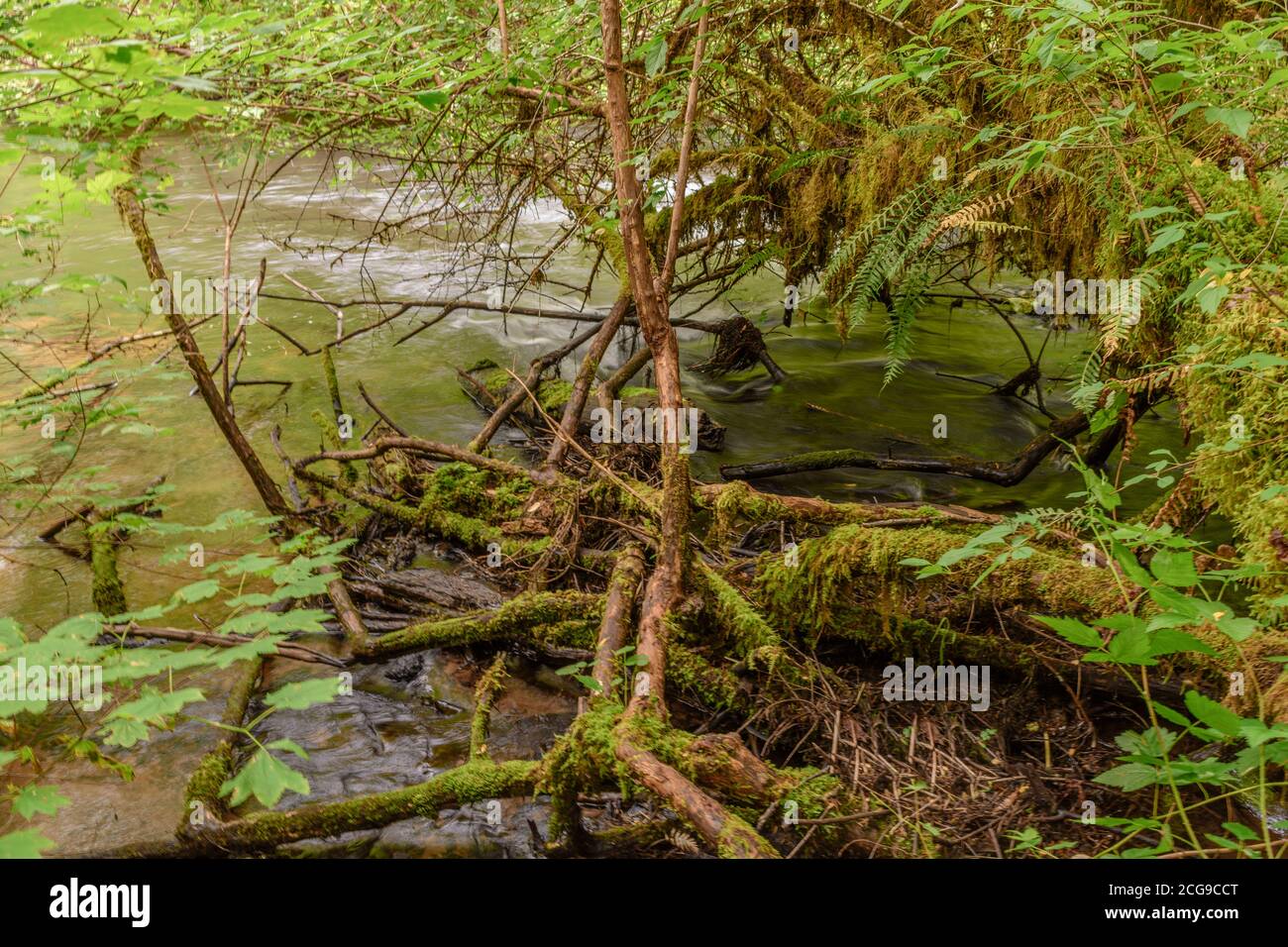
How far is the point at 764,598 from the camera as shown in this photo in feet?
13.0

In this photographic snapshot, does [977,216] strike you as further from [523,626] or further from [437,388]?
[437,388]

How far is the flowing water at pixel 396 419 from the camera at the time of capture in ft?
12.9

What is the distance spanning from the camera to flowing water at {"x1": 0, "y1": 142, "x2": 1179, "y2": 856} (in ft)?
12.9

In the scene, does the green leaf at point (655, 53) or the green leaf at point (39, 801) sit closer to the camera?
the green leaf at point (39, 801)

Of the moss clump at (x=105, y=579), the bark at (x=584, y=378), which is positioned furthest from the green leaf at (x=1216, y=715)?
the moss clump at (x=105, y=579)

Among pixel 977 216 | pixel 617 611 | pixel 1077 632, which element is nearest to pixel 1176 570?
pixel 1077 632

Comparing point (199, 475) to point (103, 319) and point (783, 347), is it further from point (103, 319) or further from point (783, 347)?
point (783, 347)

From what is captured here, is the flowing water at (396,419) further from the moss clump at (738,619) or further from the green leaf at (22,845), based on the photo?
the green leaf at (22,845)

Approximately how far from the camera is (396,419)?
25.5 feet

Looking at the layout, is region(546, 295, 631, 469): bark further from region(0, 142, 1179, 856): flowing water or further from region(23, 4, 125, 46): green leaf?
region(23, 4, 125, 46): green leaf

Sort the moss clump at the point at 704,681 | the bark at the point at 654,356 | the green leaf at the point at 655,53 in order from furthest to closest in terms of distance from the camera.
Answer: the green leaf at the point at 655,53 < the moss clump at the point at 704,681 < the bark at the point at 654,356
